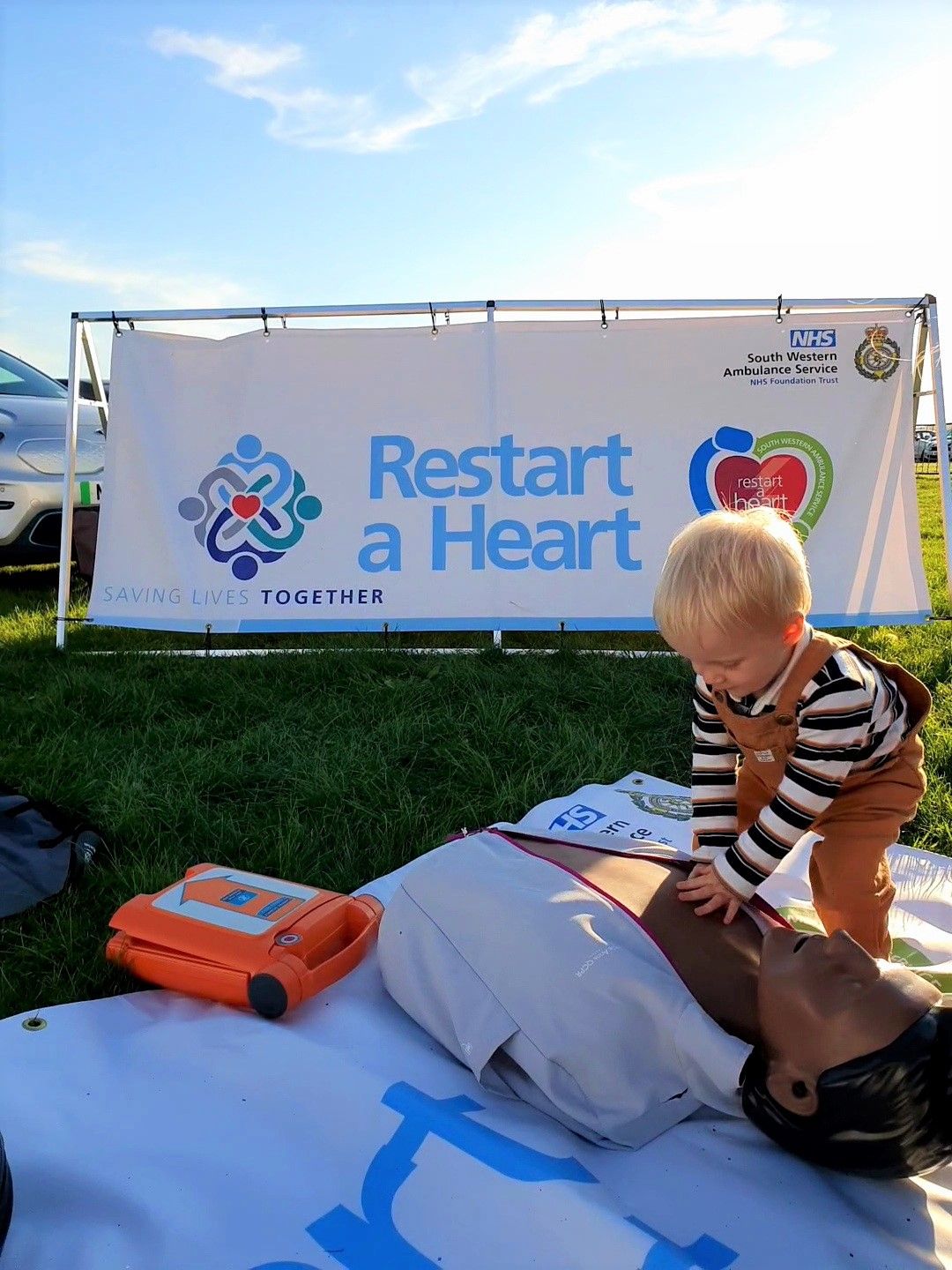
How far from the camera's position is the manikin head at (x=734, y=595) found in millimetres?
1826

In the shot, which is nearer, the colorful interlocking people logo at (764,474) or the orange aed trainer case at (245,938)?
the orange aed trainer case at (245,938)

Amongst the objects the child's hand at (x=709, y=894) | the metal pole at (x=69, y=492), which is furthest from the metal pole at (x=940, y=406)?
the metal pole at (x=69, y=492)

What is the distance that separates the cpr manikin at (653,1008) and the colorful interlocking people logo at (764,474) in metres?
3.13

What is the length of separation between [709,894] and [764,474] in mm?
3374

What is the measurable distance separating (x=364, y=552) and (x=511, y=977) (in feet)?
11.2

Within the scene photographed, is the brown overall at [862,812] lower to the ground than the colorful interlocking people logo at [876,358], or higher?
lower

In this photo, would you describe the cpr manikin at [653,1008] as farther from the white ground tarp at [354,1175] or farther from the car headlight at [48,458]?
the car headlight at [48,458]

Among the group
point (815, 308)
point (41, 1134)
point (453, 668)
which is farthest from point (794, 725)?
point (815, 308)

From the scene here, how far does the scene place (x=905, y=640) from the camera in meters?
4.98

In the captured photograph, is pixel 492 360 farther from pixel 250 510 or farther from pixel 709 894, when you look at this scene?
pixel 709 894

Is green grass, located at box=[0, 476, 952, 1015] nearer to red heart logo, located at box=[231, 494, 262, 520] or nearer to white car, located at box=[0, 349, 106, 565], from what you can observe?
red heart logo, located at box=[231, 494, 262, 520]

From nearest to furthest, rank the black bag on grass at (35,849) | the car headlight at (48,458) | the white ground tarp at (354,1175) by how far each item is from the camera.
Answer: the white ground tarp at (354,1175), the black bag on grass at (35,849), the car headlight at (48,458)

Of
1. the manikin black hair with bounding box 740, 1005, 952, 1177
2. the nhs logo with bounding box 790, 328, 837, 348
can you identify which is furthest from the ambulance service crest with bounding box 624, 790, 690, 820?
the nhs logo with bounding box 790, 328, 837, 348

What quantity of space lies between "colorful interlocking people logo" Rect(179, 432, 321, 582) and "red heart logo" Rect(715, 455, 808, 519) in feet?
6.97
